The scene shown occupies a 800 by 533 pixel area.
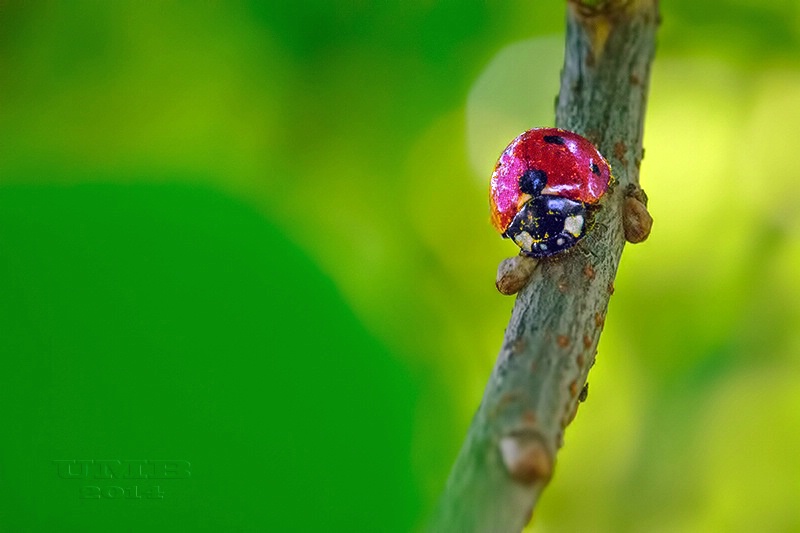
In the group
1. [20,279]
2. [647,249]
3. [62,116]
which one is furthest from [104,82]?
[647,249]

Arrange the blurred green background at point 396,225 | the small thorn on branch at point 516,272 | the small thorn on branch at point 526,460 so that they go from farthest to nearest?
1. the blurred green background at point 396,225
2. the small thorn on branch at point 516,272
3. the small thorn on branch at point 526,460

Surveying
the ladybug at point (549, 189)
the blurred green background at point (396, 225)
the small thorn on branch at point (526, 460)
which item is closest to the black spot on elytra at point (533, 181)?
the ladybug at point (549, 189)

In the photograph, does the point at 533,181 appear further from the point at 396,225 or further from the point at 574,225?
the point at 396,225

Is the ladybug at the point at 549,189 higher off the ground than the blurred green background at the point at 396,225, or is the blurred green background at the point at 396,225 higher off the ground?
the blurred green background at the point at 396,225

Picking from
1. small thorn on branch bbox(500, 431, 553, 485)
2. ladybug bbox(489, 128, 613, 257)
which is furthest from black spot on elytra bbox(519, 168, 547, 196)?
small thorn on branch bbox(500, 431, 553, 485)

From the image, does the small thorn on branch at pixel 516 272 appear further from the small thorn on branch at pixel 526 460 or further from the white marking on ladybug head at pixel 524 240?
the small thorn on branch at pixel 526 460

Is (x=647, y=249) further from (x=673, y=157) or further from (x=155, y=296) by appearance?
(x=155, y=296)

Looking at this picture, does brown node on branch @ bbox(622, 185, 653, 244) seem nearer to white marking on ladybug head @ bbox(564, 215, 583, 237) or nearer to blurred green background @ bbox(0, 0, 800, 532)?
white marking on ladybug head @ bbox(564, 215, 583, 237)
